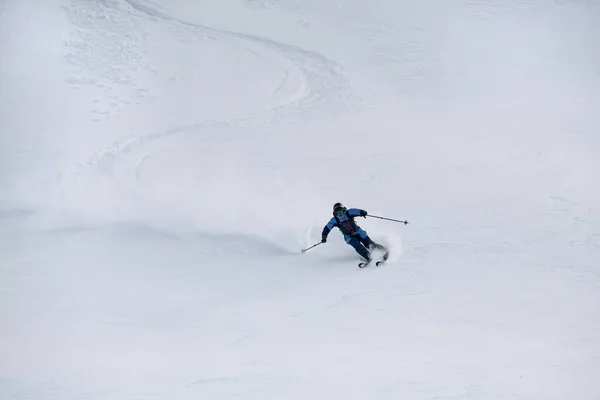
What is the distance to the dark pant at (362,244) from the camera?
43.1 feet

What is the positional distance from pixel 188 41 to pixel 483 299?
13.8 m

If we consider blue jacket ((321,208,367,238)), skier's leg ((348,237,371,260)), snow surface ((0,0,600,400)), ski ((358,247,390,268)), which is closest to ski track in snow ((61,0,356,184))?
snow surface ((0,0,600,400))

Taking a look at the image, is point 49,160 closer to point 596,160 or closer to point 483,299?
point 483,299

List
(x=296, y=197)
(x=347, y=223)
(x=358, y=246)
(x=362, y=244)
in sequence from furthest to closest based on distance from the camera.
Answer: (x=296, y=197) → (x=362, y=244) → (x=358, y=246) → (x=347, y=223)

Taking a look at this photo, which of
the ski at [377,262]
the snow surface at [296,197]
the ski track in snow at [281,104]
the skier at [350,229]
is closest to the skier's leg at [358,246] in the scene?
the skier at [350,229]

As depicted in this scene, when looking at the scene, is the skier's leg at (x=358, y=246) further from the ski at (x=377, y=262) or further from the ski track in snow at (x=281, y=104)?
the ski track in snow at (x=281, y=104)

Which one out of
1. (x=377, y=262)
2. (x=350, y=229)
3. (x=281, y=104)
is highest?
(x=281, y=104)

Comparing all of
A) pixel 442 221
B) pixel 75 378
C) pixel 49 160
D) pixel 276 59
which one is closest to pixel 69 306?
pixel 75 378

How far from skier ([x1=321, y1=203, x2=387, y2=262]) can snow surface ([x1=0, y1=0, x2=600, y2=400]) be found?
0.60m

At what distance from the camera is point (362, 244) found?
13.3 meters

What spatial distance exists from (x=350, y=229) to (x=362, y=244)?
1.52ft

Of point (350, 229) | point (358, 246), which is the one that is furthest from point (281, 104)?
point (358, 246)

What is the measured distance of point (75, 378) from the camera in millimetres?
10266

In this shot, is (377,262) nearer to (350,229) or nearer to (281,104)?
(350,229)
